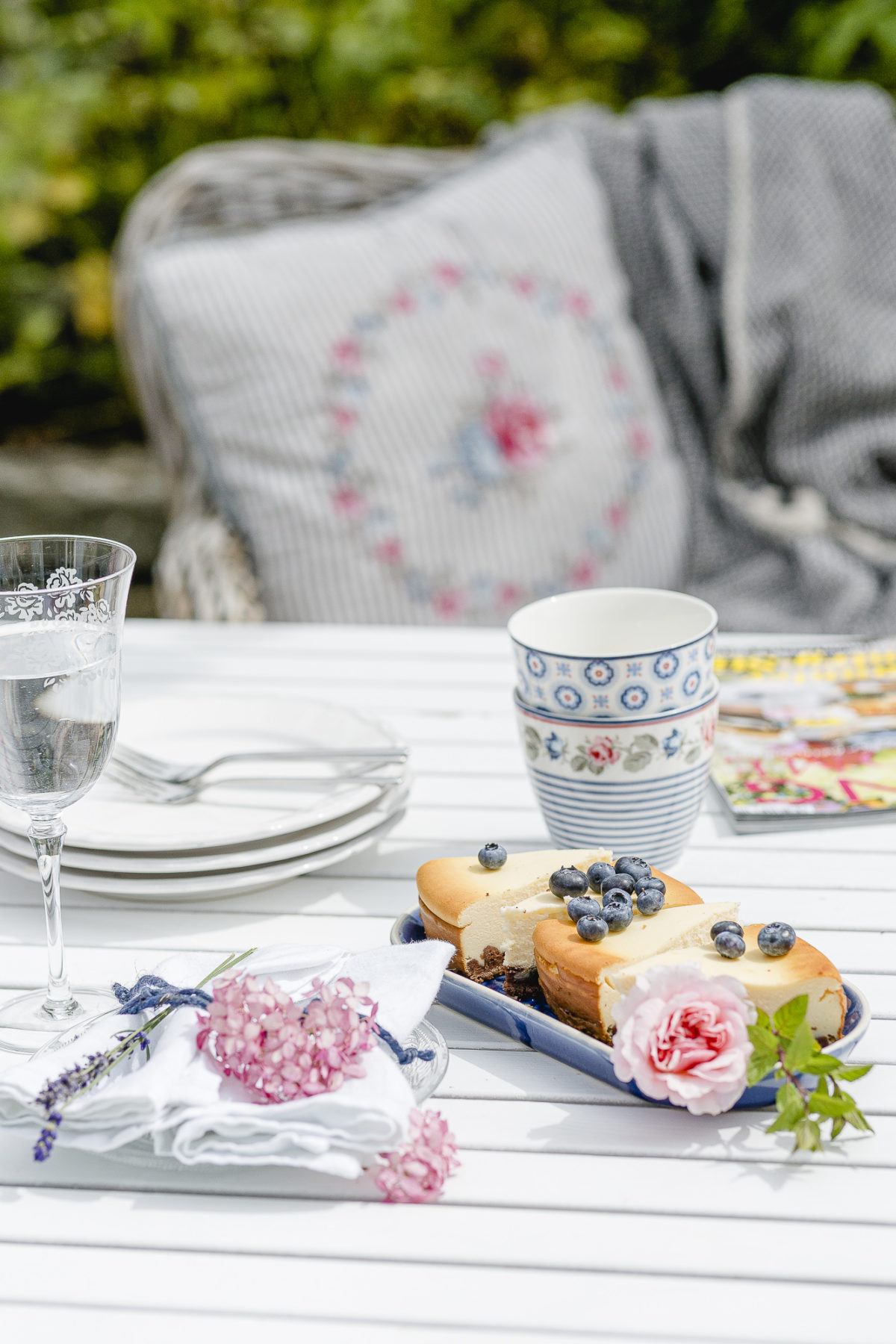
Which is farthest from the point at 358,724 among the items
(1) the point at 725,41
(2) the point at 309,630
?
(1) the point at 725,41

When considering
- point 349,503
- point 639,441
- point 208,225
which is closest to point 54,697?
point 349,503

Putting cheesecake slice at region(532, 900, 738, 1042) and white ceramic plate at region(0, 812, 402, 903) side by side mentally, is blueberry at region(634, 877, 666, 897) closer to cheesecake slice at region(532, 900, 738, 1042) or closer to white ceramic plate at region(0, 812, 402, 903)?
cheesecake slice at region(532, 900, 738, 1042)

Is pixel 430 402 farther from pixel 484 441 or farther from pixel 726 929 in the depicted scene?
pixel 726 929

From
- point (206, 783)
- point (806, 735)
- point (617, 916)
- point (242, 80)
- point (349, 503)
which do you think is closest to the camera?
point (617, 916)

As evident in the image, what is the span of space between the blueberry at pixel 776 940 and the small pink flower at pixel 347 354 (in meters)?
1.19

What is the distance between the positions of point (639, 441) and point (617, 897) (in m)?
1.22

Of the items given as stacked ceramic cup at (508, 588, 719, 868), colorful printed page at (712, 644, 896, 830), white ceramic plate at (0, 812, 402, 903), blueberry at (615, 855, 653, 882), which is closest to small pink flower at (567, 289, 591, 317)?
colorful printed page at (712, 644, 896, 830)

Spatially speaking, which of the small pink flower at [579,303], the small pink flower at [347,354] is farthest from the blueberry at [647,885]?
the small pink flower at [579,303]

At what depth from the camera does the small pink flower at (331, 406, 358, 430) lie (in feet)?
5.33

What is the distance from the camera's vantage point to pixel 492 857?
2.23 ft

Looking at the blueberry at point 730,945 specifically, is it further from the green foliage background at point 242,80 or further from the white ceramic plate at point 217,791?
the green foliage background at point 242,80

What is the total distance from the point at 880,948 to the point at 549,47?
240cm

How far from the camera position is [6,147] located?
2.97m

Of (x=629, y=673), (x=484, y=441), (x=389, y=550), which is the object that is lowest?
(x=389, y=550)
